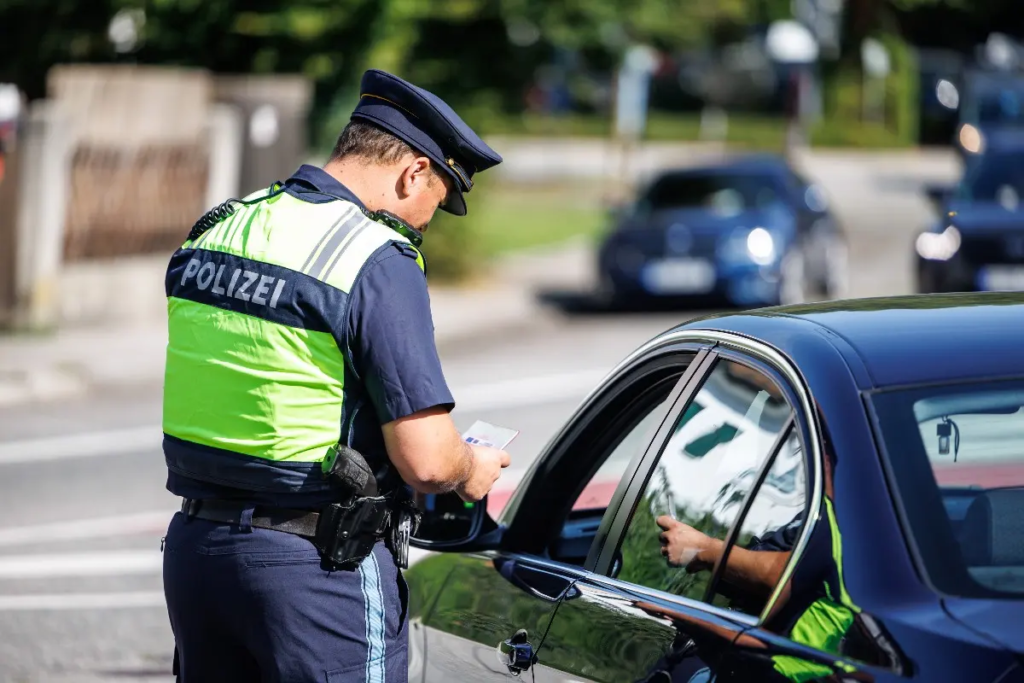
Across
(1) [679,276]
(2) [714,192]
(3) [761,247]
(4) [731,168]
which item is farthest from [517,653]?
(4) [731,168]

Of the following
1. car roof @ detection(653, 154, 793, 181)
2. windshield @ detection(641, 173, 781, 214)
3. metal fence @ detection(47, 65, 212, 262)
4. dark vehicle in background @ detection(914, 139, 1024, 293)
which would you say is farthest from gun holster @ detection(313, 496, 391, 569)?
car roof @ detection(653, 154, 793, 181)

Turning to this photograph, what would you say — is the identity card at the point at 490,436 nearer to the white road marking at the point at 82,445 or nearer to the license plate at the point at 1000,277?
the white road marking at the point at 82,445

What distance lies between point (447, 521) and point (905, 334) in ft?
4.15

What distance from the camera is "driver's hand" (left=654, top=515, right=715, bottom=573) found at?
3174 mm

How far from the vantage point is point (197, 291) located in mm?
3322

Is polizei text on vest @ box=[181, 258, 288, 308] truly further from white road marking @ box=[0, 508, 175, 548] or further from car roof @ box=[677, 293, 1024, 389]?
white road marking @ box=[0, 508, 175, 548]

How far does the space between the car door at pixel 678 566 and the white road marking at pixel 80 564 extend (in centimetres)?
469

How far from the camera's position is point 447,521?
3.83m

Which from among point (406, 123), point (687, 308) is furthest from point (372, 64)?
point (406, 123)

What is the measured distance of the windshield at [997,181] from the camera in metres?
14.0

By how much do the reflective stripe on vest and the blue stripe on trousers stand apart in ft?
0.66

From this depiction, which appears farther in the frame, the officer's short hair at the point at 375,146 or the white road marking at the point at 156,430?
the white road marking at the point at 156,430

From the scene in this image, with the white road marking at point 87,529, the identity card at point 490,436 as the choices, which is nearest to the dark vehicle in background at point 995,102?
the white road marking at point 87,529

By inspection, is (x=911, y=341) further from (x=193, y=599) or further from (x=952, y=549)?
(x=193, y=599)
